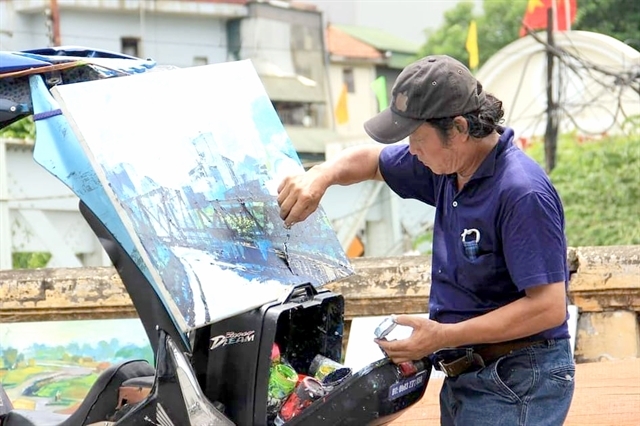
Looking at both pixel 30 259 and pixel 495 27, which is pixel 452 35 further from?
pixel 30 259

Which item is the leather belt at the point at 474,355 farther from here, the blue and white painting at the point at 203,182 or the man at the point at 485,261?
the blue and white painting at the point at 203,182

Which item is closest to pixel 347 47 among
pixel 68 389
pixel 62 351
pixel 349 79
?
pixel 349 79

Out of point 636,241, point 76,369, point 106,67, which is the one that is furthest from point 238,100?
point 636,241

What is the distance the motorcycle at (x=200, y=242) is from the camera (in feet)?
10.1

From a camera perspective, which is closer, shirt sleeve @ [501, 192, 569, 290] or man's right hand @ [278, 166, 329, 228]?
shirt sleeve @ [501, 192, 569, 290]

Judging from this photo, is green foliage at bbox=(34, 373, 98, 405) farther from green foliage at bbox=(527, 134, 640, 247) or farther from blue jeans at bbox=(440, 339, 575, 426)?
green foliage at bbox=(527, 134, 640, 247)

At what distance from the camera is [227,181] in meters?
3.46

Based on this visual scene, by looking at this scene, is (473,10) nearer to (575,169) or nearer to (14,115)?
(575,169)

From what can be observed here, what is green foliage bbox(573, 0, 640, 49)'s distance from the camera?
34.1 metres

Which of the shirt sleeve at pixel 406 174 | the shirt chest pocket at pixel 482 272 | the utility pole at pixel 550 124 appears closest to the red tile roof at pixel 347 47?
the utility pole at pixel 550 124

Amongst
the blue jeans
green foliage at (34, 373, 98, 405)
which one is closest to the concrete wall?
green foliage at (34, 373, 98, 405)

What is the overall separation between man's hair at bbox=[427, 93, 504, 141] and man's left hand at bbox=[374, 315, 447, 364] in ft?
1.59

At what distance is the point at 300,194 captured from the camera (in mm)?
3309

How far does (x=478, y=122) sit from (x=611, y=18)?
33456 mm
